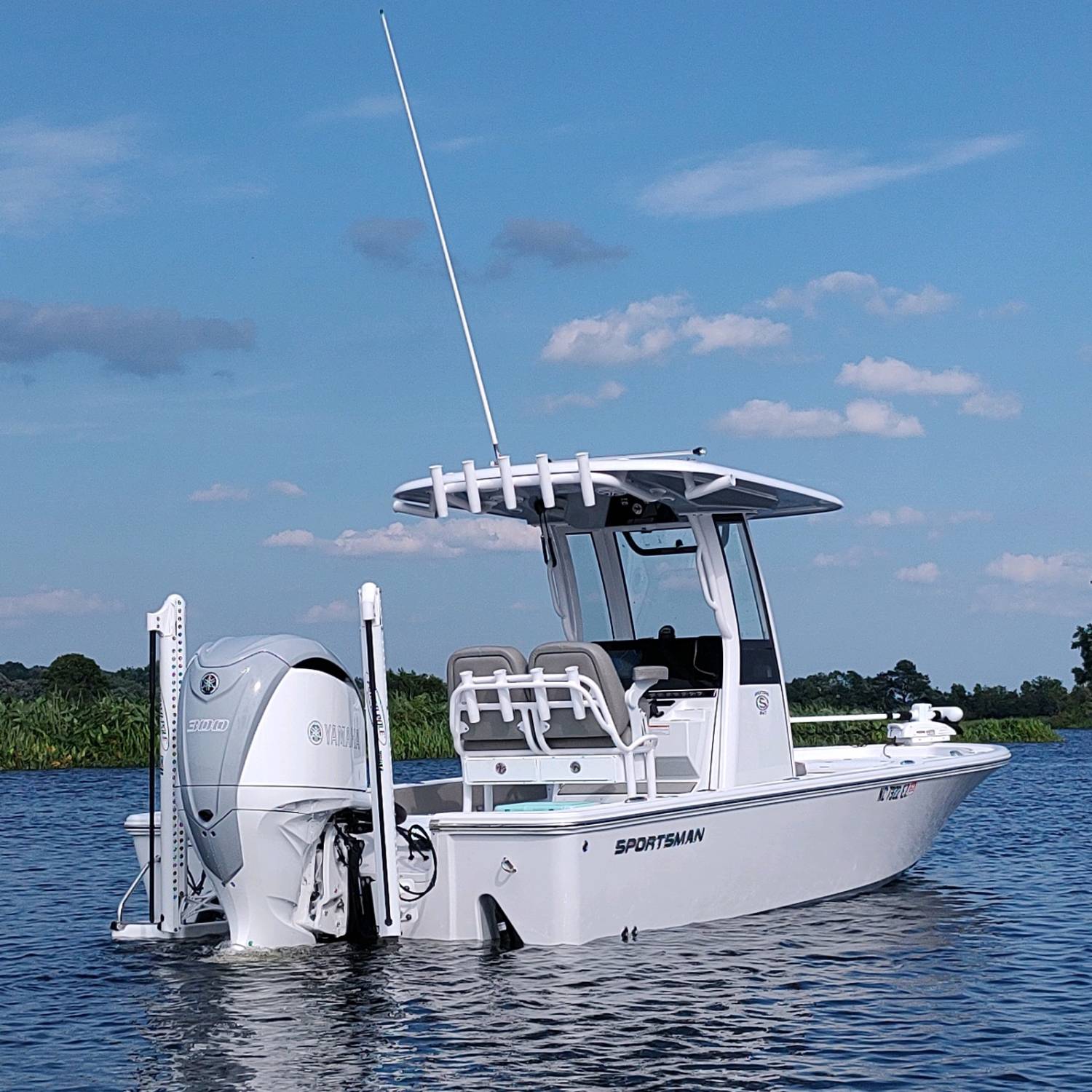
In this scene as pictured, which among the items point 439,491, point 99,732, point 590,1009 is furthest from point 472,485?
point 99,732

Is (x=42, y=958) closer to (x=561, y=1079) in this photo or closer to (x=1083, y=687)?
(x=561, y=1079)

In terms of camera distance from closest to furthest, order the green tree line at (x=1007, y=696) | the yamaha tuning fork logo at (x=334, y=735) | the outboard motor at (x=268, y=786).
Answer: the outboard motor at (x=268, y=786)
the yamaha tuning fork logo at (x=334, y=735)
the green tree line at (x=1007, y=696)

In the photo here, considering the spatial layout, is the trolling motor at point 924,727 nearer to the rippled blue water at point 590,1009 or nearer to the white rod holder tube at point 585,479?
the rippled blue water at point 590,1009

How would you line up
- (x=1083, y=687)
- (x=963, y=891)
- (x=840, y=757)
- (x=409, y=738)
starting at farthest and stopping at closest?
1. (x=1083, y=687)
2. (x=409, y=738)
3. (x=840, y=757)
4. (x=963, y=891)

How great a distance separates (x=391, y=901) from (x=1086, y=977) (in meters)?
3.93

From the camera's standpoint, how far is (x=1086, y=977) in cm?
923

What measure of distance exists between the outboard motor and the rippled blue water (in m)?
0.28

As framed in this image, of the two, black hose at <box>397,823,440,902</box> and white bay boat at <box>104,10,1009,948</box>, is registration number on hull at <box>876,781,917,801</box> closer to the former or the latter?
white bay boat at <box>104,10,1009,948</box>

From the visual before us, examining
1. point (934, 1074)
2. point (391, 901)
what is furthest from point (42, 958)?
point (934, 1074)

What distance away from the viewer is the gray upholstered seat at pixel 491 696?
30.9ft

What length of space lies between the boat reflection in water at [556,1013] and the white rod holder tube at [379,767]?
0.90ft

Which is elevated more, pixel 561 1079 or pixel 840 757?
pixel 840 757

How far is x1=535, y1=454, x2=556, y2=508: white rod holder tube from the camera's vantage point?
31.4 ft

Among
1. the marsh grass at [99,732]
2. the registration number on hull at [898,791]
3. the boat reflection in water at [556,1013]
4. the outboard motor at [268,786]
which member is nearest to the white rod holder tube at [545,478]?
the outboard motor at [268,786]
